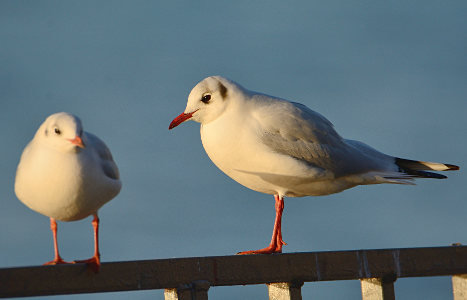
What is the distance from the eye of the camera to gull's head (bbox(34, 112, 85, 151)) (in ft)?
17.3

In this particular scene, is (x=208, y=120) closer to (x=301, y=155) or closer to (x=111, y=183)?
(x=301, y=155)

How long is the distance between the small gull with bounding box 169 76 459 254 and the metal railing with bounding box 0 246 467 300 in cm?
62

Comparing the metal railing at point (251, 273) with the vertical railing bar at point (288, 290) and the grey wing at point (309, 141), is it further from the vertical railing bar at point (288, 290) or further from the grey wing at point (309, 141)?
the grey wing at point (309, 141)

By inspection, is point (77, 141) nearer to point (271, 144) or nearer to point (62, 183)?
point (62, 183)

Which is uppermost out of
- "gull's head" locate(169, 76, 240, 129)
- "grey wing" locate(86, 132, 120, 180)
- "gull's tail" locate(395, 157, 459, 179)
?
"gull's head" locate(169, 76, 240, 129)

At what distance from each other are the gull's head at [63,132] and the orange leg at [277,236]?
7.69 feet

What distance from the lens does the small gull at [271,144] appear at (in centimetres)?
700

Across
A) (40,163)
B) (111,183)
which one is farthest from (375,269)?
(40,163)

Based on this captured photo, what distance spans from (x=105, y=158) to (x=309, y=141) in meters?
2.39

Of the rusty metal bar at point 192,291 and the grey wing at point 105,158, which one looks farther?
the rusty metal bar at point 192,291

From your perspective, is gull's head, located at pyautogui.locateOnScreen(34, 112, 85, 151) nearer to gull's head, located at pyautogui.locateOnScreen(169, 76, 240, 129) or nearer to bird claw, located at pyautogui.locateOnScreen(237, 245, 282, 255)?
gull's head, located at pyautogui.locateOnScreen(169, 76, 240, 129)

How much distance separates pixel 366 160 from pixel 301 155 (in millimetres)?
941

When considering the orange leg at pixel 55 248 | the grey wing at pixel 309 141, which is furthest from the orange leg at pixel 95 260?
the grey wing at pixel 309 141

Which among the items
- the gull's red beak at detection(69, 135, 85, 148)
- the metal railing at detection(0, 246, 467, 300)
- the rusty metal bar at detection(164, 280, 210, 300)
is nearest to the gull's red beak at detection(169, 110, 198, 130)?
the metal railing at detection(0, 246, 467, 300)
